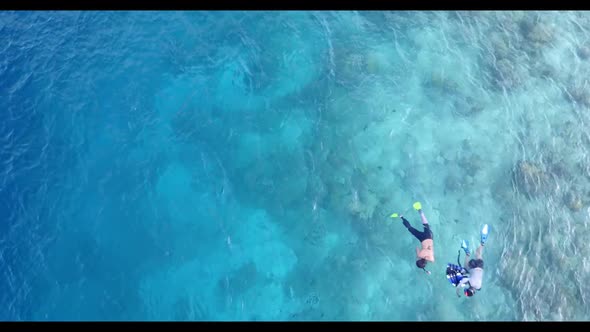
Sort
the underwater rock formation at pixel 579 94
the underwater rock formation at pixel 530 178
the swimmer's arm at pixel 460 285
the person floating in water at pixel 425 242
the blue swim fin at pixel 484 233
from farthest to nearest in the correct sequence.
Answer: the underwater rock formation at pixel 579 94
the underwater rock formation at pixel 530 178
the blue swim fin at pixel 484 233
the person floating in water at pixel 425 242
the swimmer's arm at pixel 460 285

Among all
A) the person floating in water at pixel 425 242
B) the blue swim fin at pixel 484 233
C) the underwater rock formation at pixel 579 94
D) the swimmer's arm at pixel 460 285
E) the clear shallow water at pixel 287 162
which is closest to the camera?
the swimmer's arm at pixel 460 285

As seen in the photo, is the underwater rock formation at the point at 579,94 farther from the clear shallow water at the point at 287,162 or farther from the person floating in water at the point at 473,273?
the person floating in water at the point at 473,273

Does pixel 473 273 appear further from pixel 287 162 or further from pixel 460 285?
pixel 287 162

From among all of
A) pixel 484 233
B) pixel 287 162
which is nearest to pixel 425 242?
pixel 484 233

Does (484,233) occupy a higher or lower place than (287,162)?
lower

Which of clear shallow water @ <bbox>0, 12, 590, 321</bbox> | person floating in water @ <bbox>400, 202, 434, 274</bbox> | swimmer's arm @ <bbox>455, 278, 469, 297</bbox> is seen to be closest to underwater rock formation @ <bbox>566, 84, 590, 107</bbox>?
clear shallow water @ <bbox>0, 12, 590, 321</bbox>

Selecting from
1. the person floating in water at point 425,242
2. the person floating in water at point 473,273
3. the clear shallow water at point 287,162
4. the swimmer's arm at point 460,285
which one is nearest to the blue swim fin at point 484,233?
the person floating in water at point 473,273
